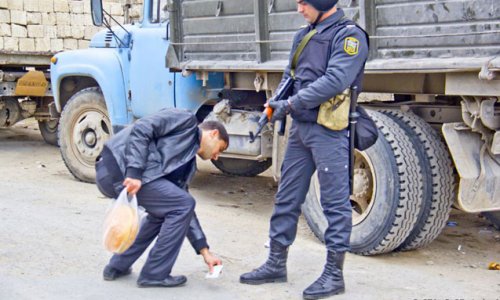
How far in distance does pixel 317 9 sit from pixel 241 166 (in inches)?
174

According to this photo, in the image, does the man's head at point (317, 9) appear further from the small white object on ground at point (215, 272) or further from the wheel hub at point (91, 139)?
the wheel hub at point (91, 139)

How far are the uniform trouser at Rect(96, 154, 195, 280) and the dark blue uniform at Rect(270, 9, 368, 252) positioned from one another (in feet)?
2.00

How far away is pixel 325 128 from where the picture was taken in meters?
4.88

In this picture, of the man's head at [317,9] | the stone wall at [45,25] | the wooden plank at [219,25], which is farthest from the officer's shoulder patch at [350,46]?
the stone wall at [45,25]

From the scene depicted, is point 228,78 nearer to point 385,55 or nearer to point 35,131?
point 385,55

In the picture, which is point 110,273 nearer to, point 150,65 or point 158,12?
point 150,65

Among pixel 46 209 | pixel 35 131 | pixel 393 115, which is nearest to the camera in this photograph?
pixel 393 115

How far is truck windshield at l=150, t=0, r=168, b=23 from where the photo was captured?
8.24 meters

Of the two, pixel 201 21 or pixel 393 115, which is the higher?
pixel 201 21

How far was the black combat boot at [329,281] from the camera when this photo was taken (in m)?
4.86

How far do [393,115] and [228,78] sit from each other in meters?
1.96

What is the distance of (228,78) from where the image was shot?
7.59 metres

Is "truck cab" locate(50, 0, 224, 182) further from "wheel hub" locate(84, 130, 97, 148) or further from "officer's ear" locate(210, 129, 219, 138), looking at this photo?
"officer's ear" locate(210, 129, 219, 138)

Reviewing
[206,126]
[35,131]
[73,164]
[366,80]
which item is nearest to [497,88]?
[366,80]
